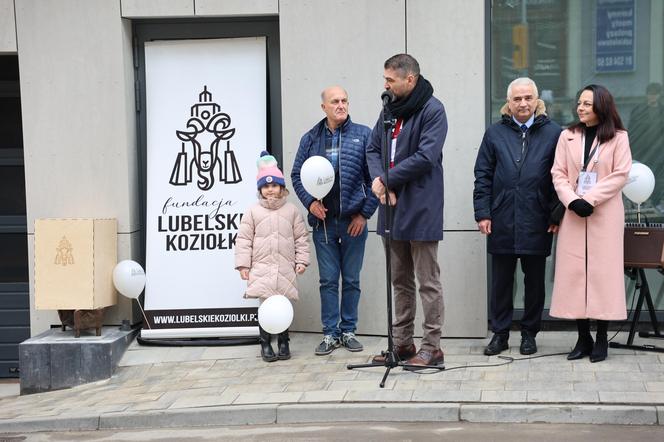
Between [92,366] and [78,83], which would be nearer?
[92,366]

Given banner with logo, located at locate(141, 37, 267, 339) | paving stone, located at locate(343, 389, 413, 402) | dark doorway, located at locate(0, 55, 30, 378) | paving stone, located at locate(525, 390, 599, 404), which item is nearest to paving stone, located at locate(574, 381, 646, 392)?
paving stone, located at locate(525, 390, 599, 404)

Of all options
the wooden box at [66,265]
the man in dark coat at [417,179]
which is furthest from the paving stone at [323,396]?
the wooden box at [66,265]

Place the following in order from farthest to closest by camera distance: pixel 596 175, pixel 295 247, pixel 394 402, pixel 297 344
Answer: pixel 297 344 < pixel 295 247 < pixel 596 175 < pixel 394 402

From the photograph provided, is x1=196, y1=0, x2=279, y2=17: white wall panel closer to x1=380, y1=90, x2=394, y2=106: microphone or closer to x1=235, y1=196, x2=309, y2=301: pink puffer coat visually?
x1=235, y1=196, x2=309, y2=301: pink puffer coat

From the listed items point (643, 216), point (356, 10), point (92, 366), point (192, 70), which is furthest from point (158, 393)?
point (643, 216)

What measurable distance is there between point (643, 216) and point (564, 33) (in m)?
1.75

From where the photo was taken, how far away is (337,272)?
320 inches

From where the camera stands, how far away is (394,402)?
6.44 meters

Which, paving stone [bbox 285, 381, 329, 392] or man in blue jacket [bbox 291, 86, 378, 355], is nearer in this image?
paving stone [bbox 285, 381, 329, 392]

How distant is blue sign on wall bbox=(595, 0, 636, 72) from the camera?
845cm

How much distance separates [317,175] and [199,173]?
5.72 ft

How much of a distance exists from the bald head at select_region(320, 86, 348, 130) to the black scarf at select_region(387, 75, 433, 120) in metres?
0.86

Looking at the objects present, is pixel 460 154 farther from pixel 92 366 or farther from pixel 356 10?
pixel 92 366

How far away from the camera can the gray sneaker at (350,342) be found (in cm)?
806
